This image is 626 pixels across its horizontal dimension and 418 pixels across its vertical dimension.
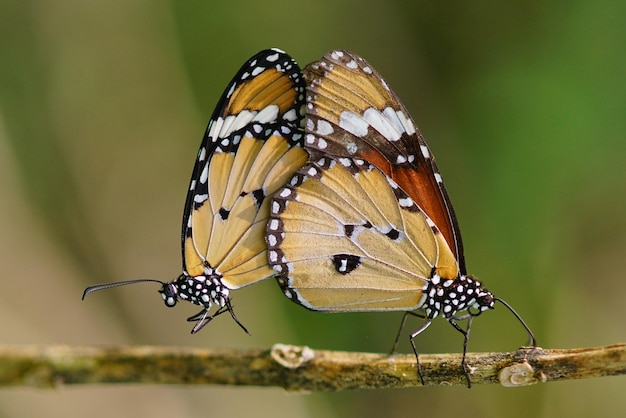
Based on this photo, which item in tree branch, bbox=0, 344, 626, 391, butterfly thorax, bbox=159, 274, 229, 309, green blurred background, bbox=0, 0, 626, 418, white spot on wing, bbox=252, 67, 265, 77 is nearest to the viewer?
tree branch, bbox=0, 344, 626, 391

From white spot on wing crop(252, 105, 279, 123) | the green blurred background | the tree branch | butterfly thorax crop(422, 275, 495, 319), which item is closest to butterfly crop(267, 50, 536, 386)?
butterfly thorax crop(422, 275, 495, 319)

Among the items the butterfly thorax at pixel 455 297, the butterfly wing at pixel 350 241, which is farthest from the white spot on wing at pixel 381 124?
the butterfly thorax at pixel 455 297

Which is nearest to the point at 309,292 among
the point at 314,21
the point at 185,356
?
the point at 185,356

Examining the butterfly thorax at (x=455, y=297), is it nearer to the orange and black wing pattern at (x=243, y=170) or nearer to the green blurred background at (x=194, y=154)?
the orange and black wing pattern at (x=243, y=170)

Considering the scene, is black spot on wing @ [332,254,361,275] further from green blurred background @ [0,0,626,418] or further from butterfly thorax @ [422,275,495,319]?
green blurred background @ [0,0,626,418]

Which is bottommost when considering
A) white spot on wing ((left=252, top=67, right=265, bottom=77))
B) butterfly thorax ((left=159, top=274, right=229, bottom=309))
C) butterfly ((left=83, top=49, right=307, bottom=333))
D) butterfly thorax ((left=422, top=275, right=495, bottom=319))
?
butterfly thorax ((left=422, top=275, right=495, bottom=319))

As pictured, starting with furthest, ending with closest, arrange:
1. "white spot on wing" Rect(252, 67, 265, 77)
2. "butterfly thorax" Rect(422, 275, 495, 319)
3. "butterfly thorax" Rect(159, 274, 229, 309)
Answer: "white spot on wing" Rect(252, 67, 265, 77), "butterfly thorax" Rect(159, 274, 229, 309), "butterfly thorax" Rect(422, 275, 495, 319)
